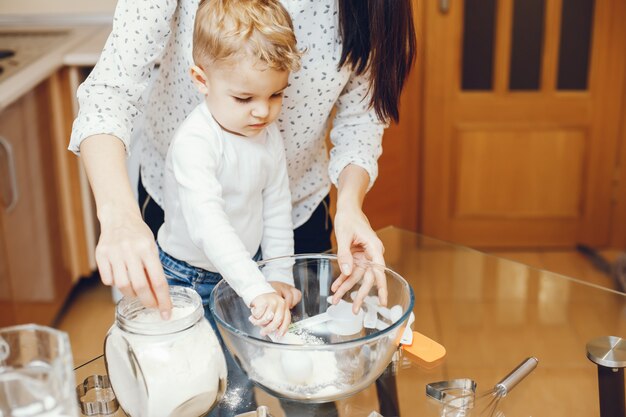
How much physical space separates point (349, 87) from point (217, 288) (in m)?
0.44

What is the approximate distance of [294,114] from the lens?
1.10m

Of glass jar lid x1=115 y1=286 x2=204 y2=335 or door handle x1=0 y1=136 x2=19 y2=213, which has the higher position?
glass jar lid x1=115 y1=286 x2=204 y2=335

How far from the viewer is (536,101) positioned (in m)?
2.95

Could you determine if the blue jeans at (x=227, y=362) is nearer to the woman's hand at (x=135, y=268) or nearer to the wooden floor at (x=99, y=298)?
the woman's hand at (x=135, y=268)

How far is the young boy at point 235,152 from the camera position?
33.8 inches

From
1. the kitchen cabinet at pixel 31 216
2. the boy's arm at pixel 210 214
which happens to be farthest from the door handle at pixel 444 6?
the boy's arm at pixel 210 214

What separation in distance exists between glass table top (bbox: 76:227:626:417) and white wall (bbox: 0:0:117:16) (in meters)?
1.74

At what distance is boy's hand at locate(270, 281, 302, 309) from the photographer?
0.92 m

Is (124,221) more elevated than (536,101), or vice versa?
(124,221)

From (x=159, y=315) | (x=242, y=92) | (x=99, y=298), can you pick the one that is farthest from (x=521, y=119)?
(x=159, y=315)

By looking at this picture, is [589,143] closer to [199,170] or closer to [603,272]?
[603,272]

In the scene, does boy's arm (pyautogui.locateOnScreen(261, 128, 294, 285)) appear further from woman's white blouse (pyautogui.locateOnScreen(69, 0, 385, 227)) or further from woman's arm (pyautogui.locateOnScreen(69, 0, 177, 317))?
woman's arm (pyautogui.locateOnScreen(69, 0, 177, 317))

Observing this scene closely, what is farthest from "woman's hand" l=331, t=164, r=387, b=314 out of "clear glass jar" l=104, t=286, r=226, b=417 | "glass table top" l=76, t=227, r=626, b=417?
"clear glass jar" l=104, t=286, r=226, b=417

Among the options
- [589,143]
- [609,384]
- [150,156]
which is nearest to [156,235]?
[150,156]
